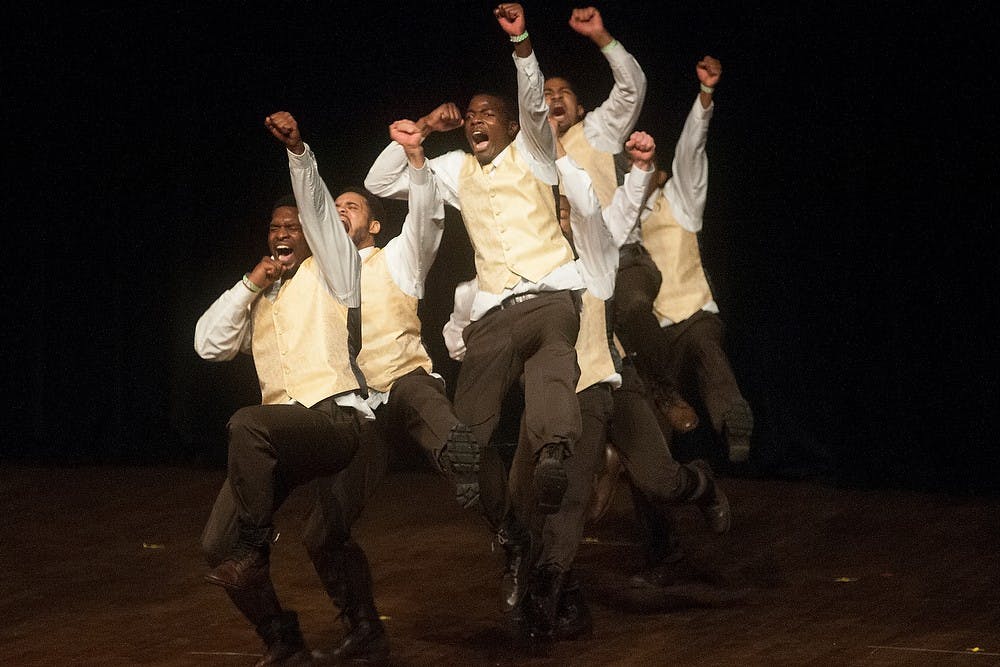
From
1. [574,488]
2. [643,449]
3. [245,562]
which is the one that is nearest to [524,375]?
[574,488]

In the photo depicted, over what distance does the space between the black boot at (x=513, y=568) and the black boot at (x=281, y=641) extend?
640 mm

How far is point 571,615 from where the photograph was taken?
463 centimetres

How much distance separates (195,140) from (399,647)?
3.94 m

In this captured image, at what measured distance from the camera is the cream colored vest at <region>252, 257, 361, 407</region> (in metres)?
4.29

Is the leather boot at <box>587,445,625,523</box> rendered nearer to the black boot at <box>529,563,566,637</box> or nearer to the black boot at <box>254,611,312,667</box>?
the black boot at <box>529,563,566,637</box>

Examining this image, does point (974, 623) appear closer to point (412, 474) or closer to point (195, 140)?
point (412, 474)

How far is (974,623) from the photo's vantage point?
471 centimetres

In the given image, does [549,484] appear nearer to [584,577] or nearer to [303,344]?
[303,344]

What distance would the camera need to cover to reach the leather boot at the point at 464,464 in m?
4.36

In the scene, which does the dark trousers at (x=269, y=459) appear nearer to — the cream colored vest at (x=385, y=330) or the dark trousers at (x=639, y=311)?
the cream colored vest at (x=385, y=330)

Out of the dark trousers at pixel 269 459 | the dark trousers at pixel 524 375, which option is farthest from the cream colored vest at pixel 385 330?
the dark trousers at pixel 269 459

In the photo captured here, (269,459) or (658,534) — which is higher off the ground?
(269,459)

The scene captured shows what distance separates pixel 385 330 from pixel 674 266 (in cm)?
142

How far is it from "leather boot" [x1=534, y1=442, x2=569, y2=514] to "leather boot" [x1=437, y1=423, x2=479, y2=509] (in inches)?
6.7
